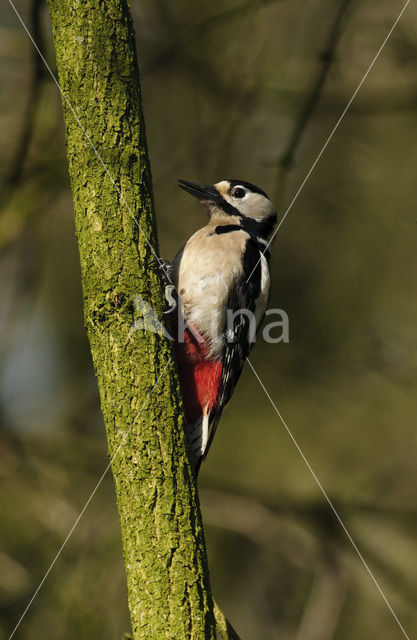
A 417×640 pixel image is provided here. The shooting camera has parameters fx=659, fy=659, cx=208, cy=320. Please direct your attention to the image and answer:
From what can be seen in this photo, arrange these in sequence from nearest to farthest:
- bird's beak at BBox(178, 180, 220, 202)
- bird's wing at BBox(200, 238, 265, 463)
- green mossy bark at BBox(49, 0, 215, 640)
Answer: green mossy bark at BBox(49, 0, 215, 640), bird's wing at BBox(200, 238, 265, 463), bird's beak at BBox(178, 180, 220, 202)

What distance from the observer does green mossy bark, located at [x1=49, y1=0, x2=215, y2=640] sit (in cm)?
201

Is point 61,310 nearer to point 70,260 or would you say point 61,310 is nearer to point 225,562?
point 70,260

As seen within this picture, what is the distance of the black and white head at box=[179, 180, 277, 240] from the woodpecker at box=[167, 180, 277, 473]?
195mm

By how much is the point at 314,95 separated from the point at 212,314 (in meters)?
1.45

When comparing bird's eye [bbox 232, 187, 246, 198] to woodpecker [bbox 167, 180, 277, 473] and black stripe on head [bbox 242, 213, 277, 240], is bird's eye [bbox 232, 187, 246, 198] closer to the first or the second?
black stripe on head [bbox 242, 213, 277, 240]

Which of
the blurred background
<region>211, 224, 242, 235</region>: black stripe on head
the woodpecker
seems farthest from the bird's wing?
the blurred background

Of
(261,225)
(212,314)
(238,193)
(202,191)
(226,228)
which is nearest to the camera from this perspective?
(212,314)

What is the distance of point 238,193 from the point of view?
406 cm

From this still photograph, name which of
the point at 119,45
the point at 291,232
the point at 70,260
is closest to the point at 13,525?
the point at 70,260

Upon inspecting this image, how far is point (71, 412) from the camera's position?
474 cm

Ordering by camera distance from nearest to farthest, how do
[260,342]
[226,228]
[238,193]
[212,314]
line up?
[212,314], [226,228], [238,193], [260,342]

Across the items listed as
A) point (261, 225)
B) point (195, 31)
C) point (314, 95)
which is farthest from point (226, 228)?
point (195, 31)

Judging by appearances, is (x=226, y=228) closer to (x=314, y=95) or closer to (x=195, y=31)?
(x=314, y=95)

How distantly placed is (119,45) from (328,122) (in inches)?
111
